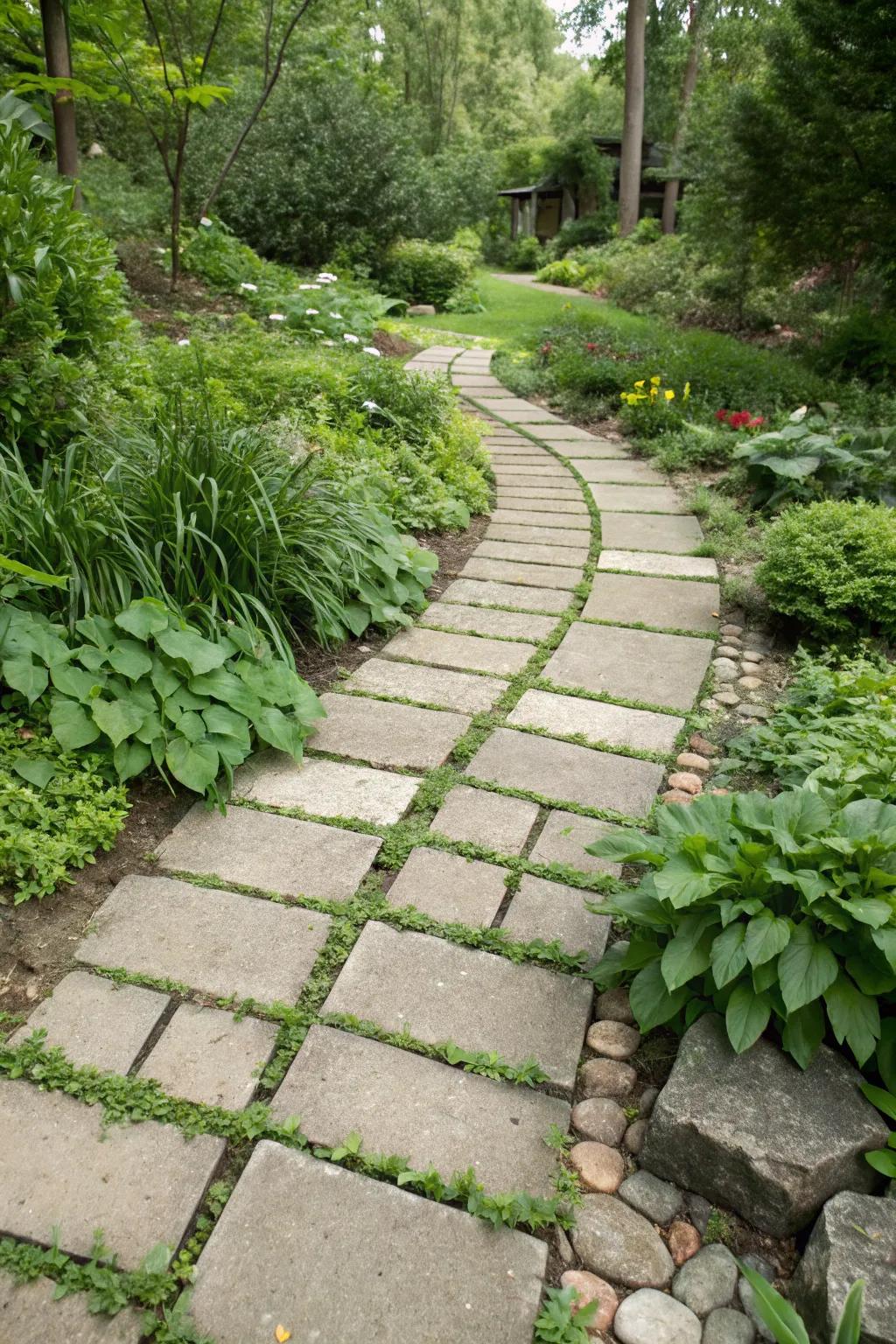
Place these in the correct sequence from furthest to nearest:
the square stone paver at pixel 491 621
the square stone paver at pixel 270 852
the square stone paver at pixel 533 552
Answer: the square stone paver at pixel 533 552, the square stone paver at pixel 491 621, the square stone paver at pixel 270 852

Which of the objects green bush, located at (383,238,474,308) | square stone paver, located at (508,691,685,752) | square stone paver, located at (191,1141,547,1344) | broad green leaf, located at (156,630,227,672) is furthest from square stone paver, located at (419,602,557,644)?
green bush, located at (383,238,474,308)

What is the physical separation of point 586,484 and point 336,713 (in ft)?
9.92

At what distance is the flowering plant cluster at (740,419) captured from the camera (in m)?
5.43

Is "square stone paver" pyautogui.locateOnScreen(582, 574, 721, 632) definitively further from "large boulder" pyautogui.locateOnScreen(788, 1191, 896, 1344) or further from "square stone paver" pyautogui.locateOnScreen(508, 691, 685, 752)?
"large boulder" pyautogui.locateOnScreen(788, 1191, 896, 1344)

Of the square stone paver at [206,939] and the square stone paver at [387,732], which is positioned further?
the square stone paver at [387,732]

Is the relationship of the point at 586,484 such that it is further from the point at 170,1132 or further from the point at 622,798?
the point at 170,1132

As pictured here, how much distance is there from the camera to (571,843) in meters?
2.20

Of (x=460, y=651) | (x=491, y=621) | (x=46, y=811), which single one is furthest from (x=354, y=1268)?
(x=491, y=621)

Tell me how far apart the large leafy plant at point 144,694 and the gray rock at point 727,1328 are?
155 cm

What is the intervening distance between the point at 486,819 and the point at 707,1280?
45.4 inches

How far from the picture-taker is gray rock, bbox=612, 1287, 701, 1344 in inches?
48.5

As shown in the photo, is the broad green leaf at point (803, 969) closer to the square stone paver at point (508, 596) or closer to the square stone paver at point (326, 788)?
the square stone paver at point (326, 788)

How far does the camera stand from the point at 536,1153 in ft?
4.82

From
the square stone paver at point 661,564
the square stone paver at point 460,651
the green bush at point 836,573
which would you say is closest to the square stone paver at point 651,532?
the square stone paver at point 661,564
